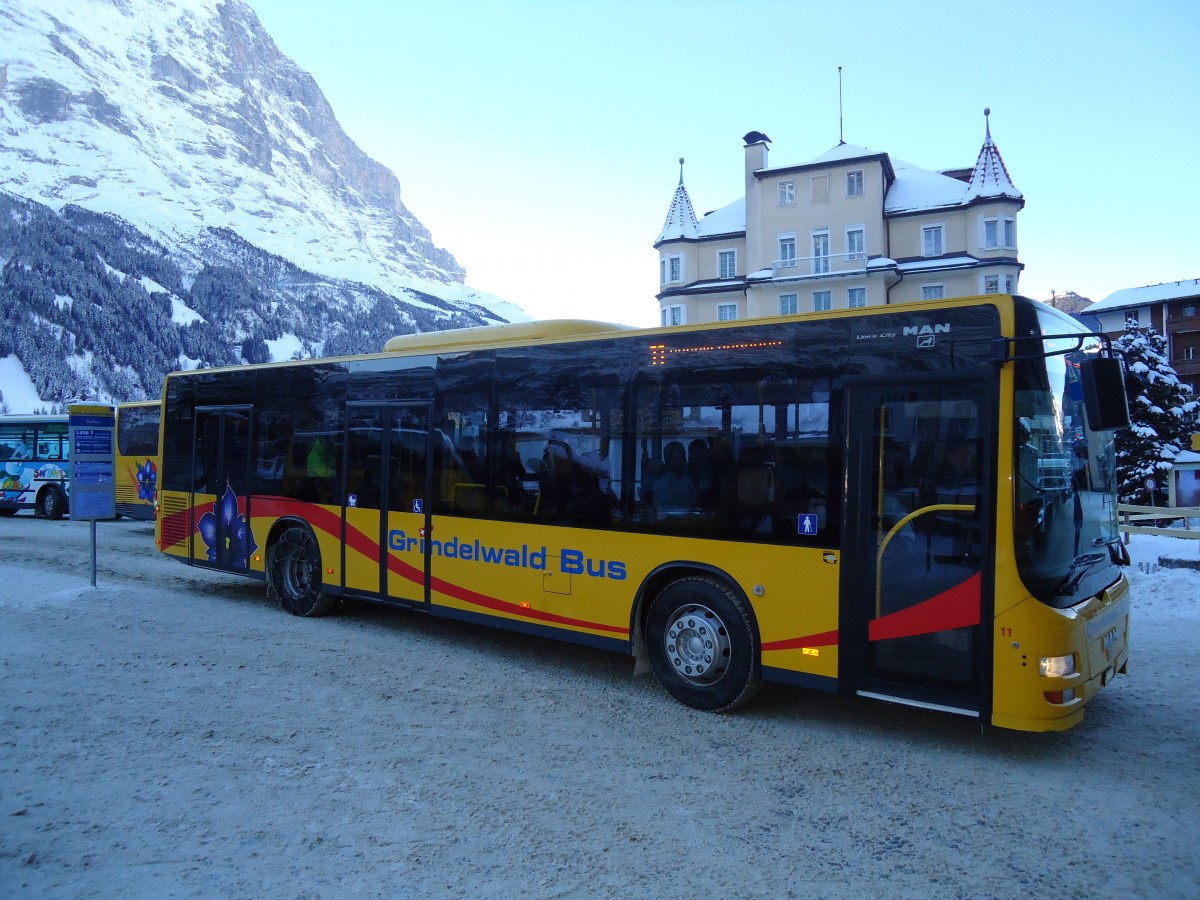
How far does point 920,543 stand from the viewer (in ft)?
17.9

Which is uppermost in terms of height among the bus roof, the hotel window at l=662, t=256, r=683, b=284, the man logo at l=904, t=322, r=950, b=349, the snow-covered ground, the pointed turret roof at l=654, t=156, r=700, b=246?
the pointed turret roof at l=654, t=156, r=700, b=246

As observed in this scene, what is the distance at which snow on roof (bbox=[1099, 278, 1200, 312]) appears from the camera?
6825 cm

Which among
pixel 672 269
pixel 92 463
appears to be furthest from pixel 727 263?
pixel 92 463

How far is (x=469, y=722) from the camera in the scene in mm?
6121

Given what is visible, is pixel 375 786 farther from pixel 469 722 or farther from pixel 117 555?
pixel 117 555

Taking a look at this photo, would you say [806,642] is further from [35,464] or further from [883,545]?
[35,464]

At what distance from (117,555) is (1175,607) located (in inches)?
672

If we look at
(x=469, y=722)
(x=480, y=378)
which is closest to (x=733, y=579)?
(x=469, y=722)

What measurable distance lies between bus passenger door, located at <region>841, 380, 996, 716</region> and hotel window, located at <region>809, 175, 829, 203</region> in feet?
152

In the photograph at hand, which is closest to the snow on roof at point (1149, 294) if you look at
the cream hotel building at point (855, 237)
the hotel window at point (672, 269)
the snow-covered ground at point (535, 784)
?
the cream hotel building at point (855, 237)

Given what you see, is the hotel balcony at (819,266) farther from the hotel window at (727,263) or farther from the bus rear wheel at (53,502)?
the bus rear wheel at (53,502)

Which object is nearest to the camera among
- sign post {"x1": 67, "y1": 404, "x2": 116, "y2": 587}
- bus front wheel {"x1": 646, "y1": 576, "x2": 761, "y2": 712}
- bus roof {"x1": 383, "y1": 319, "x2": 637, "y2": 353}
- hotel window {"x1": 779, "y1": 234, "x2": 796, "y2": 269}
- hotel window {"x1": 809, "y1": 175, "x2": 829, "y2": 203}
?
bus front wheel {"x1": 646, "y1": 576, "x2": 761, "y2": 712}

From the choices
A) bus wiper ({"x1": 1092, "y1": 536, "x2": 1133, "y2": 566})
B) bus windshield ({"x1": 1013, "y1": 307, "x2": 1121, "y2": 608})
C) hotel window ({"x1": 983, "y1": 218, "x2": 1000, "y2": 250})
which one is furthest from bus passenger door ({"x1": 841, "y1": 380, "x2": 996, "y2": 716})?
hotel window ({"x1": 983, "y1": 218, "x2": 1000, "y2": 250})

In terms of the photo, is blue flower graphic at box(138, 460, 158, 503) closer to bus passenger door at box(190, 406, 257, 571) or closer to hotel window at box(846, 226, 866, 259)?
bus passenger door at box(190, 406, 257, 571)
